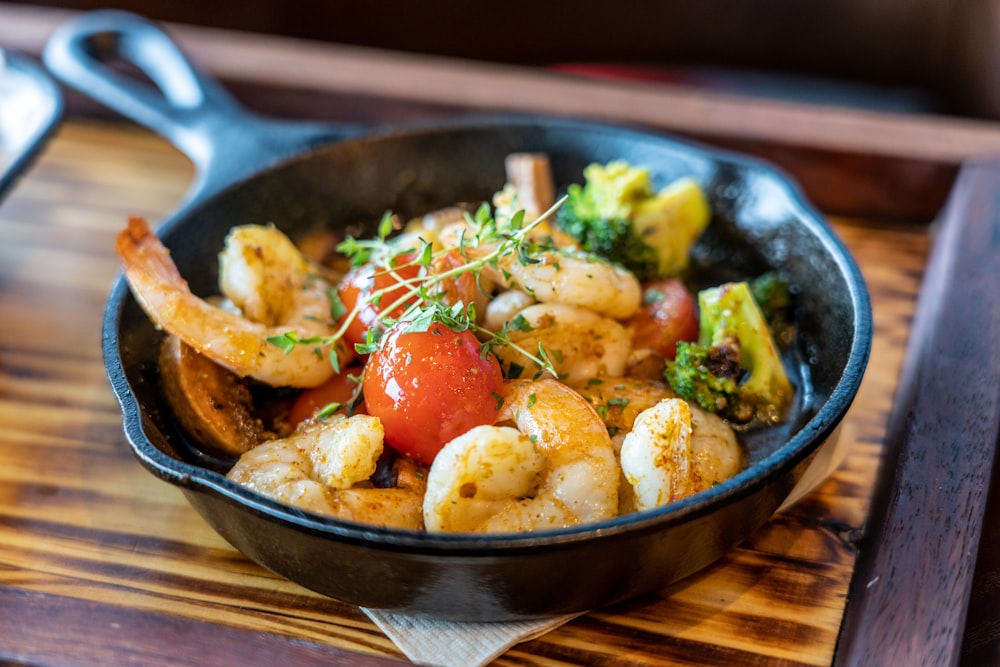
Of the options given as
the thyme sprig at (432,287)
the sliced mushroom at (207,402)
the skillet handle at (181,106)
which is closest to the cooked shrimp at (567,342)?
the thyme sprig at (432,287)

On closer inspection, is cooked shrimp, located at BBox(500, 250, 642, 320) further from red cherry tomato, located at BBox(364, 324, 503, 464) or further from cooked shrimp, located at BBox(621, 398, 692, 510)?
cooked shrimp, located at BBox(621, 398, 692, 510)

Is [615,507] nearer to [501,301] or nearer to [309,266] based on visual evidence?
[501,301]

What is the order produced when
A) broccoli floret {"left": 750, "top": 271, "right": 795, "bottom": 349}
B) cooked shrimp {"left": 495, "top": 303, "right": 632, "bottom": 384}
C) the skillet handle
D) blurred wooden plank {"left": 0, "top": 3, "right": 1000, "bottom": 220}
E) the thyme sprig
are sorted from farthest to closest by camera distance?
1. blurred wooden plank {"left": 0, "top": 3, "right": 1000, "bottom": 220}
2. the skillet handle
3. broccoli floret {"left": 750, "top": 271, "right": 795, "bottom": 349}
4. cooked shrimp {"left": 495, "top": 303, "right": 632, "bottom": 384}
5. the thyme sprig

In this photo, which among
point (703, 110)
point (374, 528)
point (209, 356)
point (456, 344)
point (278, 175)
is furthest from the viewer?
point (703, 110)

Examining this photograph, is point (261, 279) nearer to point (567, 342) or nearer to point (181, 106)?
point (567, 342)

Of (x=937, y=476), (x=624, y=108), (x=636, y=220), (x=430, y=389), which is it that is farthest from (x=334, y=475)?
(x=624, y=108)

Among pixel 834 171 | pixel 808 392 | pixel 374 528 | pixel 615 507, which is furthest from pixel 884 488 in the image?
pixel 834 171

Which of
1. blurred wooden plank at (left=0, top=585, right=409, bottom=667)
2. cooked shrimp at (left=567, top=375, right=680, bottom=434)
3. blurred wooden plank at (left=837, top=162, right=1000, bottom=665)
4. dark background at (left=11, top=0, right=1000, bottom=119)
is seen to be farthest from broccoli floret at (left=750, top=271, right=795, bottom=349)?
dark background at (left=11, top=0, right=1000, bottom=119)

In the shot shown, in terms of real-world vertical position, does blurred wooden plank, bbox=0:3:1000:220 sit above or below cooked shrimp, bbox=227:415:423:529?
above
